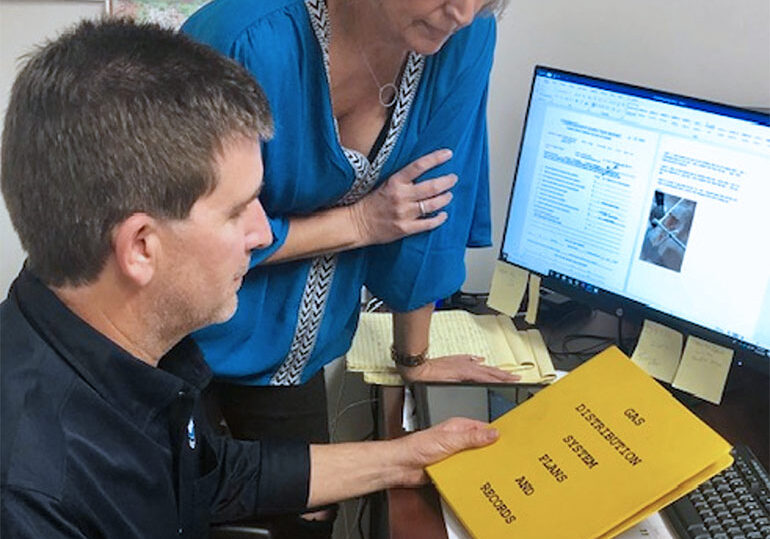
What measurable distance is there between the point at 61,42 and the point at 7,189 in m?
0.16

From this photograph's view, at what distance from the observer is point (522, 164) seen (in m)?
1.50

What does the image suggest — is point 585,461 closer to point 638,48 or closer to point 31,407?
point 31,407

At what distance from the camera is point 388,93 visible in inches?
48.7

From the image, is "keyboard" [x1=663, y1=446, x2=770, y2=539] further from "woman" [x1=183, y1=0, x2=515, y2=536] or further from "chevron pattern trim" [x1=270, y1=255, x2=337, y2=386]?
"chevron pattern trim" [x1=270, y1=255, x2=337, y2=386]

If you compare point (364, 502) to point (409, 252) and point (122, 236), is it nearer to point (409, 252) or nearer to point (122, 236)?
point (409, 252)

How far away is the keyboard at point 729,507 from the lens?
1034 mm

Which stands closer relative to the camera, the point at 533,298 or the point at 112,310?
the point at 112,310

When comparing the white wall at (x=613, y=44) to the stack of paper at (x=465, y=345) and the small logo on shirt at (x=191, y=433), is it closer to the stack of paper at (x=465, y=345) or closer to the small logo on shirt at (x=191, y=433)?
the stack of paper at (x=465, y=345)

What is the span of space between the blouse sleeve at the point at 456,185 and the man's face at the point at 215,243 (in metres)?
0.39

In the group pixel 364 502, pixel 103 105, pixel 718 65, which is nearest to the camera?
pixel 103 105

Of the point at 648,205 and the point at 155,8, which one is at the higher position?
the point at 155,8

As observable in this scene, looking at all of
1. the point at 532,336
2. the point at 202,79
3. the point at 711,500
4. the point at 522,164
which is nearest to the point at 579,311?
the point at 532,336

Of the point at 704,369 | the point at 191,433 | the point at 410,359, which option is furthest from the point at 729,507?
the point at 191,433

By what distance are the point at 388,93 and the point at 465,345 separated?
0.50 m
